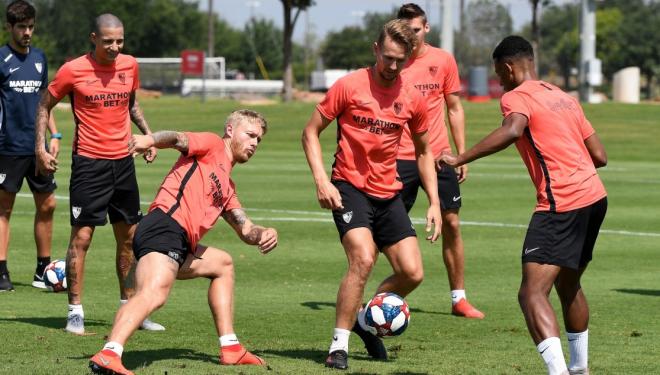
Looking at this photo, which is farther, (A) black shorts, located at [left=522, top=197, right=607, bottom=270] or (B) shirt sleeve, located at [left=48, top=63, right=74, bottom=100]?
(B) shirt sleeve, located at [left=48, top=63, right=74, bottom=100]

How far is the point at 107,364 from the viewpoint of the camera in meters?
7.45

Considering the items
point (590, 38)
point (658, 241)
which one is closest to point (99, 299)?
point (658, 241)

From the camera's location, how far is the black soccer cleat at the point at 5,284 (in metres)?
12.2

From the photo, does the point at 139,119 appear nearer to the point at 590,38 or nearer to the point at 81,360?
the point at 81,360

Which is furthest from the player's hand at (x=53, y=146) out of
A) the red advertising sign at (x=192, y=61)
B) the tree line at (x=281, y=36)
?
the tree line at (x=281, y=36)

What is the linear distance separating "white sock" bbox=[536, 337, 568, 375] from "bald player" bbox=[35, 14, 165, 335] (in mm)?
3547

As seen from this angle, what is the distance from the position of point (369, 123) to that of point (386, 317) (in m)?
1.33

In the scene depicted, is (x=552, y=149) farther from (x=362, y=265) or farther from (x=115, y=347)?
(x=115, y=347)

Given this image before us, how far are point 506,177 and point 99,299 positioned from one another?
16.7m

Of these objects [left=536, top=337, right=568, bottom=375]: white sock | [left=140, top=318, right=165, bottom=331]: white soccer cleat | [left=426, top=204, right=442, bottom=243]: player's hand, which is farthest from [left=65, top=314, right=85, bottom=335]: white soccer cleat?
[left=536, top=337, right=568, bottom=375]: white sock

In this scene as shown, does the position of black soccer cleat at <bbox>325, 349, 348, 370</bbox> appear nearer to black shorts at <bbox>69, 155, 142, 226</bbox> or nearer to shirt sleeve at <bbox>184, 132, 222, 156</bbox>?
shirt sleeve at <bbox>184, 132, 222, 156</bbox>

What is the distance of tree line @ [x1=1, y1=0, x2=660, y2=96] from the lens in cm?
10494

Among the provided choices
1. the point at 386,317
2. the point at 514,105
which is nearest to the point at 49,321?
the point at 386,317

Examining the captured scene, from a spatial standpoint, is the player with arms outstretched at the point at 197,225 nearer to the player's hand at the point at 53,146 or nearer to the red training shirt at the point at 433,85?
the red training shirt at the point at 433,85
